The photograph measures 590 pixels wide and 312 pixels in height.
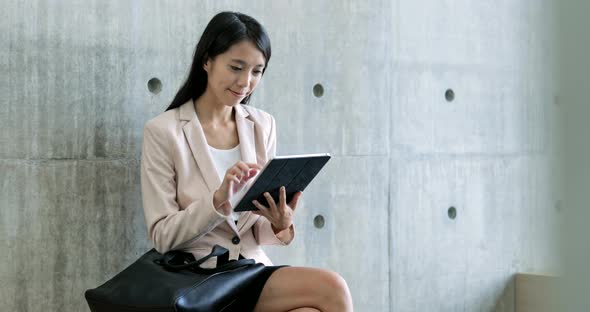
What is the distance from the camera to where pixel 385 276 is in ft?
12.6

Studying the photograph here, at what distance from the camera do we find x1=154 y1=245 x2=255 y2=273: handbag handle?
220 cm

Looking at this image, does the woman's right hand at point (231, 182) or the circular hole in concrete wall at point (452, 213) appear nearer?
the woman's right hand at point (231, 182)

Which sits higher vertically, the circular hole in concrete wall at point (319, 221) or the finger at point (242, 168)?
the finger at point (242, 168)

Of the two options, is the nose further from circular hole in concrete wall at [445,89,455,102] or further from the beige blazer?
circular hole in concrete wall at [445,89,455,102]

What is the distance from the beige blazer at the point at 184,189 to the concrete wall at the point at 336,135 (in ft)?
1.21

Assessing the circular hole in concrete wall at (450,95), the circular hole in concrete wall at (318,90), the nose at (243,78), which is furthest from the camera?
the circular hole in concrete wall at (450,95)

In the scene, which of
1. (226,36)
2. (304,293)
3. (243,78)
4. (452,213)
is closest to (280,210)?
(304,293)

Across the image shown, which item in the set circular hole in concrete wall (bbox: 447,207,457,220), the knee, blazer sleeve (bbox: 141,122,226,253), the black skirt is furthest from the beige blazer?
circular hole in concrete wall (bbox: 447,207,457,220)

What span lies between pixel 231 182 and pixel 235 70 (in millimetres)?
481

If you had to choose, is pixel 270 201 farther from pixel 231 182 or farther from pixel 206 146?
pixel 206 146

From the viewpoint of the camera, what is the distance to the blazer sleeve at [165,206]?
93.6 inches

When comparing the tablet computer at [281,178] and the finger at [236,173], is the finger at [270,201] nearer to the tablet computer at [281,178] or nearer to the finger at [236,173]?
the tablet computer at [281,178]

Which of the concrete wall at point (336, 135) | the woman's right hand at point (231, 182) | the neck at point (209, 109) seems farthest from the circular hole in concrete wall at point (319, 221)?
the woman's right hand at point (231, 182)

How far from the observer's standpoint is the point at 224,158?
2662mm
